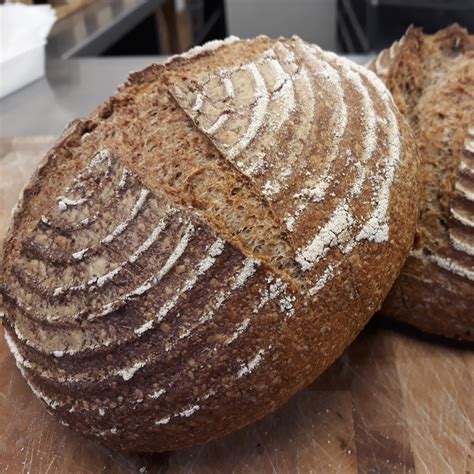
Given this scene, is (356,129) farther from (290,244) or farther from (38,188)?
(38,188)

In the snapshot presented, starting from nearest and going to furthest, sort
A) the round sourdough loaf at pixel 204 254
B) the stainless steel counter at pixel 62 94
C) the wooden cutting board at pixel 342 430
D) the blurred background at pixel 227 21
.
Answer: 1. the round sourdough loaf at pixel 204 254
2. the wooden cutting board at pixel 342 430
3. the stainless steel counter at pixel 62 94
4. the blurred background at pixel 227 21

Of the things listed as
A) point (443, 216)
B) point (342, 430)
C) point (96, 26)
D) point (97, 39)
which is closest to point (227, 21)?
point (96, 26)

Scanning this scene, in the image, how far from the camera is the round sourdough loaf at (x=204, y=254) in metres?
0.94

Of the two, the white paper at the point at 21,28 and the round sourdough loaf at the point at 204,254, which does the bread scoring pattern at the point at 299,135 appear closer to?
the round sourdough loaf at the point at 204,254

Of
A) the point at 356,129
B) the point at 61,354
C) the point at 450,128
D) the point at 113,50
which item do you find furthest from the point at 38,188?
the point at 113,50

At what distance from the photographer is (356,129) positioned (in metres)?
1.09

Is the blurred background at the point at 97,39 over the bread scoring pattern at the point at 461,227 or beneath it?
beneath

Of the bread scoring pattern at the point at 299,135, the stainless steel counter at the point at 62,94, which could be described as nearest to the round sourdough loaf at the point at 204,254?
the bread scoring pattern at the point at 299,135

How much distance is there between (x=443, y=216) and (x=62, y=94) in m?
1.72

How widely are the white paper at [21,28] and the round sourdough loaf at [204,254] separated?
1.36 m

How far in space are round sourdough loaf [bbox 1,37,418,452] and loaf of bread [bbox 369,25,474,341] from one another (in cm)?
10

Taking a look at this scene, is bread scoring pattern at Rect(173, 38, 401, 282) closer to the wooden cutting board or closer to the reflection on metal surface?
the wooden cutting board

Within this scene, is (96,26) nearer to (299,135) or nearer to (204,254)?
(299,135)

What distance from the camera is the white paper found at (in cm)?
228
